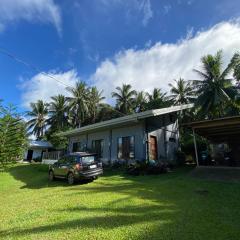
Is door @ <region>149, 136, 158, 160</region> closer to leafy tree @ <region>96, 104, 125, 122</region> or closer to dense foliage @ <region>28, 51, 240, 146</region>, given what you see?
dense foliage @ <region>28, 51, 240, 146</region>

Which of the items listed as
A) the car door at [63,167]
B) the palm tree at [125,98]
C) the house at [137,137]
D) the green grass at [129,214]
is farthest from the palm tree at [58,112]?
the green grass at [129,214]

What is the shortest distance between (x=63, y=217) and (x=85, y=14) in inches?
416

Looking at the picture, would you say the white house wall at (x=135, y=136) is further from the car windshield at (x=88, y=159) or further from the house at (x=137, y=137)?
the car windshield at (x=88, y=159)

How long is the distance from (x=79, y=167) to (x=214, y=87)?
20.5 m

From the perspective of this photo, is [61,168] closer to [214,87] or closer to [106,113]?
[214,87]

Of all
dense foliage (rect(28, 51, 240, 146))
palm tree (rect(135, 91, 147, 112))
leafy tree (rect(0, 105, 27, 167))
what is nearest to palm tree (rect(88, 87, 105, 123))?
dense foliage (rect(28, 51, 240, 146))

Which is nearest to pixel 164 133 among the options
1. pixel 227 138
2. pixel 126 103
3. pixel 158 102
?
pixel 227 138

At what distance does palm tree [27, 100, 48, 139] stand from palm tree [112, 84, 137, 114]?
15.8 m

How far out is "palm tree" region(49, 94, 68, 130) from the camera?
45150mm

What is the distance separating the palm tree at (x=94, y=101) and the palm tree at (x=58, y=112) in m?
4.93

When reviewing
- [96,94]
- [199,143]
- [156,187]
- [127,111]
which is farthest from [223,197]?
[96,94]

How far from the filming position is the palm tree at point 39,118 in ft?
159

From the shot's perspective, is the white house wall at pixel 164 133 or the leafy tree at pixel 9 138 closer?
the leafy tree at pixel 9 138

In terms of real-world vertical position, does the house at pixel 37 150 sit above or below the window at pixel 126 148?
→ above
